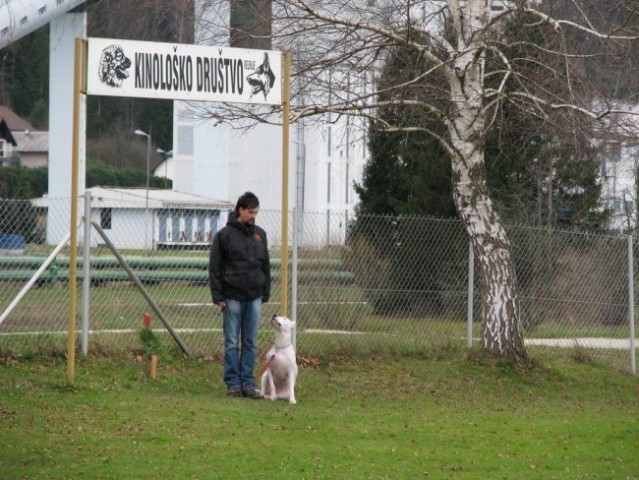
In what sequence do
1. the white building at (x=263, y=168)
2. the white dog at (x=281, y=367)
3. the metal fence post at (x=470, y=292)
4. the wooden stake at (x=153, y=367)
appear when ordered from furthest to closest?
the white building at (x=263, y=168)
the metal fence post at (x=470, y=292)
the wooden stake at (x=153, y=367)
the white dog at (x=281, y=367)

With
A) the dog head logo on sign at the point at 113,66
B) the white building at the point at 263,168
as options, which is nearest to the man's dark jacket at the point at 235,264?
the dog head logo on sign at the point at 113,66

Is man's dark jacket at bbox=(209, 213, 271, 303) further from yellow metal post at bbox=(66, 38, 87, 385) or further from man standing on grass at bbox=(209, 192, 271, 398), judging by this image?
yellow metal post at bbox=(66, 38, 87, 385)

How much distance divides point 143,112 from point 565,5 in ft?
201

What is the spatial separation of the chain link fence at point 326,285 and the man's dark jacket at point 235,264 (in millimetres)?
1448

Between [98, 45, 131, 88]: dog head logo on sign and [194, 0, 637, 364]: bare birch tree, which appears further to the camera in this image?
[194, 0, 637, 364]: bare birch tree

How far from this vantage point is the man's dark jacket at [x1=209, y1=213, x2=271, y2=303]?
35.5 ft

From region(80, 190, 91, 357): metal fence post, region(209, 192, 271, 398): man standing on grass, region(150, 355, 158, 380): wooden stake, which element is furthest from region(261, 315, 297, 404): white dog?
region(80, 190, 91, 357): metal fence post

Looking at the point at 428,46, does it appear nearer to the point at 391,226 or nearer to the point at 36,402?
the point at 391,226

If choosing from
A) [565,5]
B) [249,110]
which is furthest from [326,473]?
[565,5]

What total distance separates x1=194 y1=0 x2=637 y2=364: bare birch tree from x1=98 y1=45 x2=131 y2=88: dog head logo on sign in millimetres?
2671

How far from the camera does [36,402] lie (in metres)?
9.68

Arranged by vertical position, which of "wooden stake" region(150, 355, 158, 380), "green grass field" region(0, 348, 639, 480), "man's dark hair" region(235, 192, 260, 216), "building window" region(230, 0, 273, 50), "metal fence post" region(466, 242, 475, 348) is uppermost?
"building window" region(230, 0, 273, 50)

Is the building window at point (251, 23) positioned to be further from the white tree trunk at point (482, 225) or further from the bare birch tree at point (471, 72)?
the white tree trunk at point (482, 225)

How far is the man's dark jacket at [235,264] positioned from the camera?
10812 millimetres
